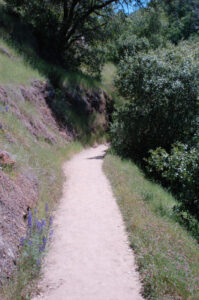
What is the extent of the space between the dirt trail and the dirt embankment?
2.17 feet

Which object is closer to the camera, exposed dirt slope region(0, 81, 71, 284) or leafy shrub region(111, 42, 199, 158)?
exposed dirt slope region(0, 81, 71, 284)

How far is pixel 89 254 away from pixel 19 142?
403 centimetres

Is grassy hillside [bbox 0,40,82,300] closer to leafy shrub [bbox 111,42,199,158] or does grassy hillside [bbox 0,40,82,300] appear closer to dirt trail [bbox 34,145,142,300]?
dirt trail [bbox 34,145,142,300]

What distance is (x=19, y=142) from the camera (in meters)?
7.73

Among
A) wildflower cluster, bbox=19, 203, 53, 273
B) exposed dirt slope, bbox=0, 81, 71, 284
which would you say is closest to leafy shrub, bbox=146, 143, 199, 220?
exposed dirt slope, bbox=0, 81, 71, 284

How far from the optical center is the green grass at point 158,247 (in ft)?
12.0

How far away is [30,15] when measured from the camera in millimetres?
18469

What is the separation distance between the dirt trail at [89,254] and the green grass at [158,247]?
0.19 meters

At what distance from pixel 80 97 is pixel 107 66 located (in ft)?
41.7

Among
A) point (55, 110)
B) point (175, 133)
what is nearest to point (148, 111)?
point (175, 133)

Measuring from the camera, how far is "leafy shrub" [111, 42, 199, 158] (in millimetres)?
12531

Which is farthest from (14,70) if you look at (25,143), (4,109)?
(25,143)

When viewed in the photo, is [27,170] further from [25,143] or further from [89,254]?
[89,254]

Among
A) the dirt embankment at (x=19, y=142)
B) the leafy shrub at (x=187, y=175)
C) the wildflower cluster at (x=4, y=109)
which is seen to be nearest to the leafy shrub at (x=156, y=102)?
the dirt embankment at (x=19, y=142)
